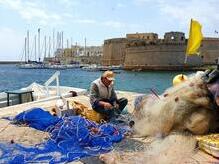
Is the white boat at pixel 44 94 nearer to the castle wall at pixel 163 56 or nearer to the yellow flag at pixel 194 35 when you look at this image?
the yellow flag at pixel 194 35

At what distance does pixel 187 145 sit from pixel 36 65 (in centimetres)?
11051

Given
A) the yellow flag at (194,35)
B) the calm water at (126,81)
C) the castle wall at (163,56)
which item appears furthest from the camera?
the castle wall at (163,56)

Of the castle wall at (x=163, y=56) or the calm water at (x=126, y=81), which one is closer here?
the calm water at (x=126, y=81)

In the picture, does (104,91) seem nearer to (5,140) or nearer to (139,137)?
(139,137)

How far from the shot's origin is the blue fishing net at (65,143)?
6227 millimetres

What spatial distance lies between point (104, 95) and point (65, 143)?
2196mm

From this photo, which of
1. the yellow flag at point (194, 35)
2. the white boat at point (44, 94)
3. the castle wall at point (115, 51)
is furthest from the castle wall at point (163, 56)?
the yellow flag at point (194, 35)

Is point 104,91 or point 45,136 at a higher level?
point 104,91

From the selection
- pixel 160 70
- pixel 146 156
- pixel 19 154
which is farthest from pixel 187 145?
pixel 160 70

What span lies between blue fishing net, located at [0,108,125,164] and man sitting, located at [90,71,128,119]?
821 millimetres

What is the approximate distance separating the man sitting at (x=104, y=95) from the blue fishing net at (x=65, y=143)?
0.82 metres

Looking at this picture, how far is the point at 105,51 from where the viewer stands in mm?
97125

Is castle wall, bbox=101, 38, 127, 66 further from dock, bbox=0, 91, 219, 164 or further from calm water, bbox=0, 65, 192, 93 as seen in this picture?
dock, bbox=0, 91, 219, 164

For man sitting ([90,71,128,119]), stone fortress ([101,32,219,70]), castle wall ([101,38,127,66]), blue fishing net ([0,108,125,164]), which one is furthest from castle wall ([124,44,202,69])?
blue fishing net ([0,108,125,164])
